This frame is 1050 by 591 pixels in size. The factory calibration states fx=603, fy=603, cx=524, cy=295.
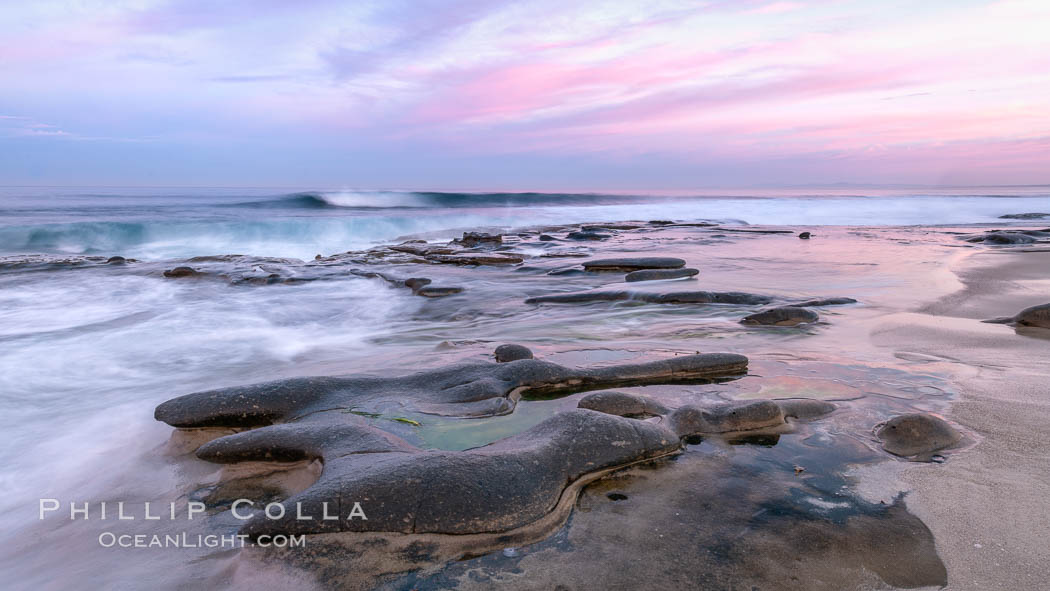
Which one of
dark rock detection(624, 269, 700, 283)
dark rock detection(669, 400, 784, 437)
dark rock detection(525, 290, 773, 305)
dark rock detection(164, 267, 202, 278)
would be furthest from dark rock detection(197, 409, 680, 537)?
dark rock detection(164, 267, 202, 278)

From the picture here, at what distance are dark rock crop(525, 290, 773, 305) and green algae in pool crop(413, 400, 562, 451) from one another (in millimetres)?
2946

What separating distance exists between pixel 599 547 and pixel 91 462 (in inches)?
88.8

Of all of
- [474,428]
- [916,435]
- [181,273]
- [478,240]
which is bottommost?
[181,273]

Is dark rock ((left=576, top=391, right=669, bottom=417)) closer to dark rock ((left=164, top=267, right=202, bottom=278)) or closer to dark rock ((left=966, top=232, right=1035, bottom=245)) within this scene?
dark rock ((left=164, top=267, right=202, bottom=278))

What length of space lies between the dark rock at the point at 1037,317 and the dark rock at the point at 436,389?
2344 millimetres

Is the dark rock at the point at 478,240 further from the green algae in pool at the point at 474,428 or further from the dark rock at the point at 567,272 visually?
the green algae in pool at the point at 474,428

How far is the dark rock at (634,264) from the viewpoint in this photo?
25.4ft

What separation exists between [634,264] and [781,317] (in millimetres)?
3587

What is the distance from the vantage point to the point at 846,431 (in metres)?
2.35

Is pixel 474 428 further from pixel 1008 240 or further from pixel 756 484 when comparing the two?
pixel 1008 240

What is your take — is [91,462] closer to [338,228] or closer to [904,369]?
[904,369]

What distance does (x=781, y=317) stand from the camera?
4387 mm

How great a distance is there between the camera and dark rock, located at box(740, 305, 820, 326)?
14.4 ft

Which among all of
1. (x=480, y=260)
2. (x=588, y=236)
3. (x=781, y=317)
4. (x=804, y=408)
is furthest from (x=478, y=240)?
(x=804, y=408)
